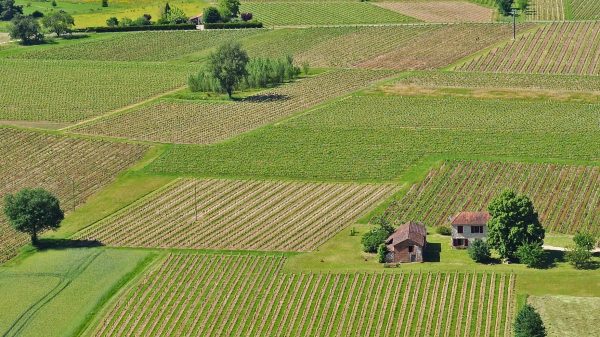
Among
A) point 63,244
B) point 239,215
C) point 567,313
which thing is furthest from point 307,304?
point 63,244

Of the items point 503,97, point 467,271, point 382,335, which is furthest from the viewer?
point 503,97

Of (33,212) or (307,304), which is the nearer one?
(307,304)

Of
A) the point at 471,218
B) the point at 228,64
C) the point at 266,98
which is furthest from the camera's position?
the point at 266,98

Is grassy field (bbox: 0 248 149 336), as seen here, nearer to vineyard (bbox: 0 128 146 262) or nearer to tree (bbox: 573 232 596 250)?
vineyard (bbox: 0 128 146 262)

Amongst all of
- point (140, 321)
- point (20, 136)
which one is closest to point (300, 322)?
point (140, 321)

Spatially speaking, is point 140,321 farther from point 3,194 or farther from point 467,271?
point 3,194

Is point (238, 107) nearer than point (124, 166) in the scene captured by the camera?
No

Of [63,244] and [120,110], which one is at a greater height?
[120,110]

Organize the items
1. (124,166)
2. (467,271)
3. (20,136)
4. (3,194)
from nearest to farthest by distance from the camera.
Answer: (467,271) → (3,194) → (124,166) → (20,136)

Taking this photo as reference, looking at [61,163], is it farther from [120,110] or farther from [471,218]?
[471,218]
